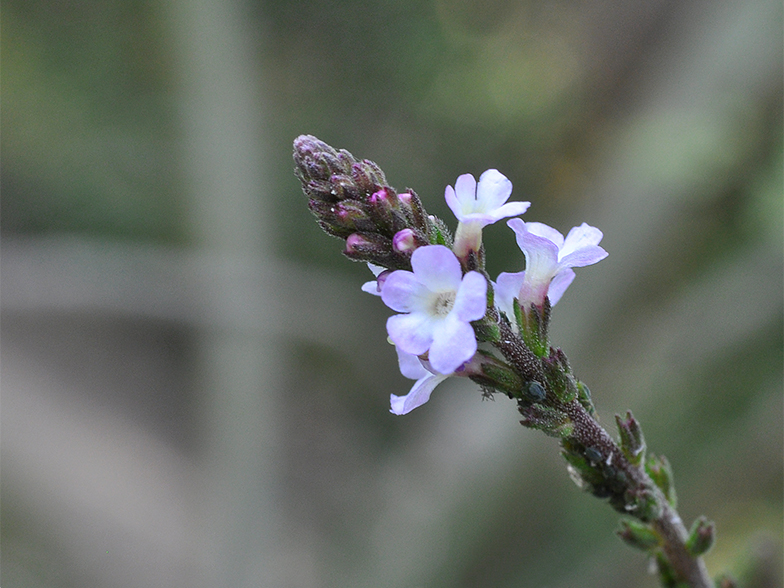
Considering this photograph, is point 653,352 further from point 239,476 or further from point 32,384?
point 32,384

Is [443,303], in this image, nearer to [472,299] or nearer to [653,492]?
[472,299]

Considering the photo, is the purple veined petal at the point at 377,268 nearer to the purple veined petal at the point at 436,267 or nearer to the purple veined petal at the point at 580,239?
the purple veined petal at the point at 436,267

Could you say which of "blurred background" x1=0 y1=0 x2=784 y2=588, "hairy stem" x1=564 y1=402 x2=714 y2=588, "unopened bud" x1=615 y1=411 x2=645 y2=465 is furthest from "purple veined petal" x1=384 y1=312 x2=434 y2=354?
"blurred background" x1=0 y1=0 x2=784 y2=588

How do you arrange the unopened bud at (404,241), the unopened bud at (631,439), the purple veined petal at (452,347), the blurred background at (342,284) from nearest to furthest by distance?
the purple veined petal at (452,347) < the unopened bud at (404,241) < the unopened bud at (631,439) < the blurred background at (342,284)

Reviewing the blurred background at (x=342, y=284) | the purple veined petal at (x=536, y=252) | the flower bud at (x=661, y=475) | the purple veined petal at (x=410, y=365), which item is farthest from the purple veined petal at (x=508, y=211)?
the blurred background at (x=342, y=284)

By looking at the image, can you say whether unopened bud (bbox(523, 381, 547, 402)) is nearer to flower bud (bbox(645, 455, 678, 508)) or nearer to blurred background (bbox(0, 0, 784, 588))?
flower bud (bbox(645, 455, 678, 508))

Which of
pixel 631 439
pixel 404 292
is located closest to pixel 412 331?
pixel 404 292
